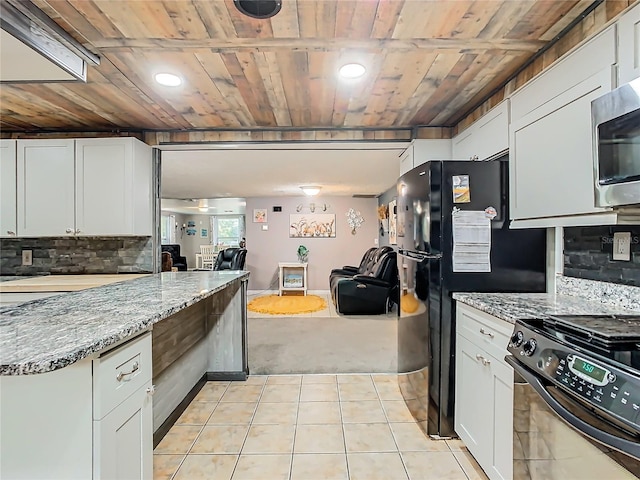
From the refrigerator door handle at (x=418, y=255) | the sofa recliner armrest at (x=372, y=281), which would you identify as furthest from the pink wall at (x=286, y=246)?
the refrigerator door handle at (x=418, y=255)

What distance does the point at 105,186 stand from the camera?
3.04 metres

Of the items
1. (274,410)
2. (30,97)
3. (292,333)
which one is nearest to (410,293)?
(274,410)

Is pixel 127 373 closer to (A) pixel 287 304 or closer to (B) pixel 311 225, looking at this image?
(A) pixel 287 304

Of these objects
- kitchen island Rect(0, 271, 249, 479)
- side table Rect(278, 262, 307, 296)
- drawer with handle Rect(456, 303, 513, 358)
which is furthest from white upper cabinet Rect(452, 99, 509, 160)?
side table Rect(278, 262, 307, 296)

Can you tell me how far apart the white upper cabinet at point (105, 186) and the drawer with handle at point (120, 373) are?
2052mm

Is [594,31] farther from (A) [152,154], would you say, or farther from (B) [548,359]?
(A) [152,154]

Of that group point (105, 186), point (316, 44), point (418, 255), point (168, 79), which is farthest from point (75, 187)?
point (418, 255)

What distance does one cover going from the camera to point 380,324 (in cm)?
488

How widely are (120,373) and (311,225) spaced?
678cm

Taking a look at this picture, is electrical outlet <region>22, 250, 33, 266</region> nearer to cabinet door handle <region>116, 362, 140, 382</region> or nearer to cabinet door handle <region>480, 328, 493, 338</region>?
cabinet door handle <region>116, 362, 140, 382</region>

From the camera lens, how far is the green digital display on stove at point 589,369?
36.7 inches

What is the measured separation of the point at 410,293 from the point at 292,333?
2360 mm

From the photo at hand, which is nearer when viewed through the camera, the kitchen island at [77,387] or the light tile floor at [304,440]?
the kitchen island at [77,387]

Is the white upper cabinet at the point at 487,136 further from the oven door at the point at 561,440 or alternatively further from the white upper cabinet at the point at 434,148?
the oven door at the point at 561,440
